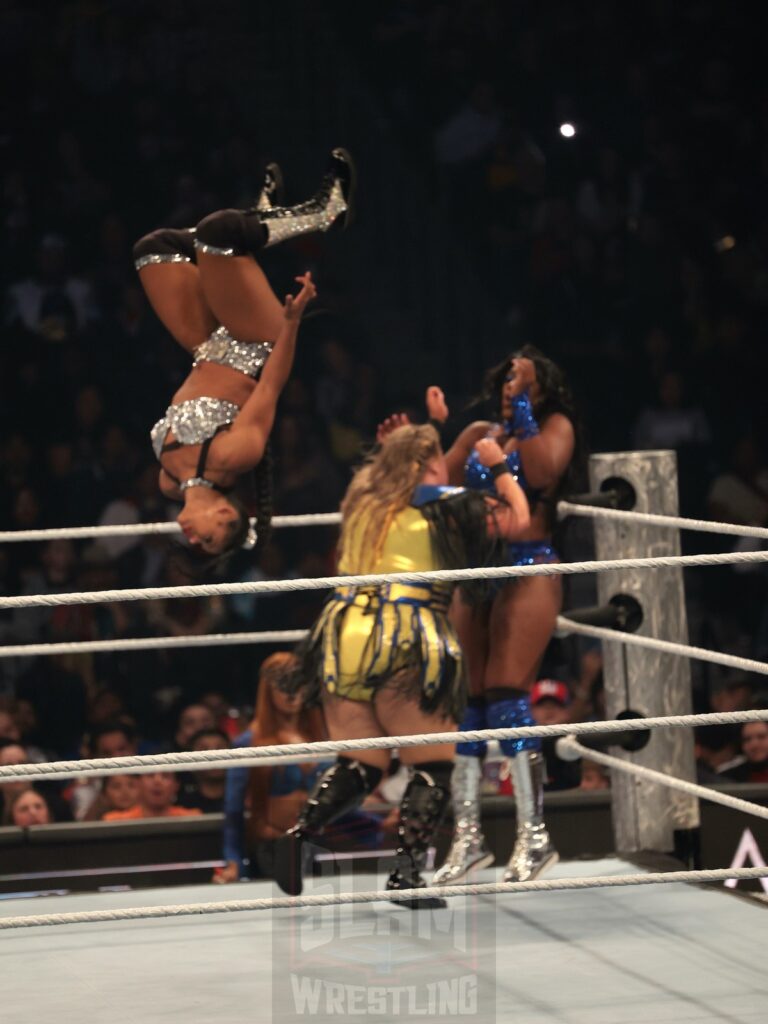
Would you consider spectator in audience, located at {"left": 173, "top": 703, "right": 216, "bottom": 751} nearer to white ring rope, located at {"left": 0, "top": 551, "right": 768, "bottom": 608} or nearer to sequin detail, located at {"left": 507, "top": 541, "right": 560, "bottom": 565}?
sequin detail, located at {"left": 507, "top": 541, "right": 560, "bottom": 565}

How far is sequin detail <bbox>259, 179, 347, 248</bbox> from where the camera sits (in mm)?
2643

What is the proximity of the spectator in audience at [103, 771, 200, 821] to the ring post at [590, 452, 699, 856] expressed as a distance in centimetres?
127

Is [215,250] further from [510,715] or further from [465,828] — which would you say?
[465,828]

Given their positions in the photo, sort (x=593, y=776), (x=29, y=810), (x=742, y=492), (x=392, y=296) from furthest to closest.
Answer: (x=392, y=296) → (x=742, y=492) → (x=593, y=776) → (x=29, y=810)

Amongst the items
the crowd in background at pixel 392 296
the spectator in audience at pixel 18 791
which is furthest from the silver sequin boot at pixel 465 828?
the crowd in background at pixel 392 296

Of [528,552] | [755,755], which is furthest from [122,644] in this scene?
[755,755]

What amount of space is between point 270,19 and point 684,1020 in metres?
4.67

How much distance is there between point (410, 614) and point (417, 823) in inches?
14.1

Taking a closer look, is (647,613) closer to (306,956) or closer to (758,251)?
(306,956)

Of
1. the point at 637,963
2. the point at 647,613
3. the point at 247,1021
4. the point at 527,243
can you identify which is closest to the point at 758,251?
the point at 527,243

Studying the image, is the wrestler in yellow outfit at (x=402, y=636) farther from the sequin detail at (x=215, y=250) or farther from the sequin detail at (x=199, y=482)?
the sequin detail at (x=215, y=250)

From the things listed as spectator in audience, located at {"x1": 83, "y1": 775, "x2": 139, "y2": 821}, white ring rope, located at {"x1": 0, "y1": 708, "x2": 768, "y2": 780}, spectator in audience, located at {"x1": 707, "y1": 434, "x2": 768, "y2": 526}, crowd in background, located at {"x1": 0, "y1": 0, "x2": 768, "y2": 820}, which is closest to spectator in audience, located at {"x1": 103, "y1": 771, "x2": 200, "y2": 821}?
spectator in audience, located at {"x1": 83, "y1": 775, "x2": 139, "y2": 821}

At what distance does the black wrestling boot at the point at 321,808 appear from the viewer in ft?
8.32

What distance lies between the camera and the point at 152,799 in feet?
12.5
